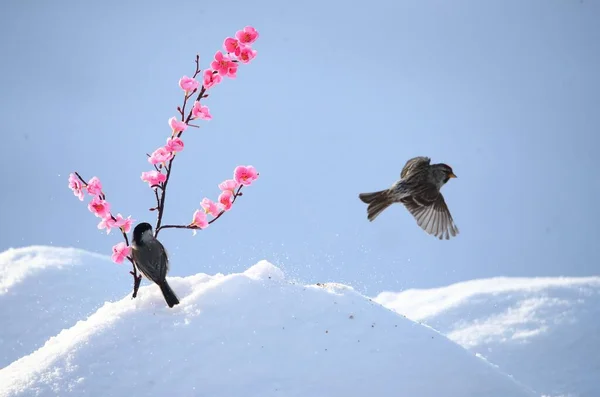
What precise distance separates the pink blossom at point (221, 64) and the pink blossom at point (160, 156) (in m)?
0.96

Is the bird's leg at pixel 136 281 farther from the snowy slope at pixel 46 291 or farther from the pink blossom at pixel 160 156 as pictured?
the snowy slope at pixel 46 291

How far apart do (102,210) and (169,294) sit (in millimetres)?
1208

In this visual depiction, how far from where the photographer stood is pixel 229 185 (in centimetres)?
595

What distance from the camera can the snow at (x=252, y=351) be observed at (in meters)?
4.50

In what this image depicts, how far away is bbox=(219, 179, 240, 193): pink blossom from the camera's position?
595 cm

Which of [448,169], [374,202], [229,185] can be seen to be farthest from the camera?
[229,185]

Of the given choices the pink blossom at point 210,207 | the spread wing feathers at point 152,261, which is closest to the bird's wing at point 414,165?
the pink blossom at point 210,207

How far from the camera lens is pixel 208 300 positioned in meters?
5.20

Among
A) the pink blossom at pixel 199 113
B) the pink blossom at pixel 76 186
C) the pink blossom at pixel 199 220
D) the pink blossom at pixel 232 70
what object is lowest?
the pink blossom at pixel 76 186

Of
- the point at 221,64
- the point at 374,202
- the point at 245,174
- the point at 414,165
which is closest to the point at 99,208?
the point at 245,174

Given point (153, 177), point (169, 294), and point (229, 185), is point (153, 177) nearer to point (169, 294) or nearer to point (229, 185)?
point (229, 185)

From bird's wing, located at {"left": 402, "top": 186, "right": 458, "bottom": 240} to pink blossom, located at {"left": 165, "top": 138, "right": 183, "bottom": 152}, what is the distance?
2.20 metres

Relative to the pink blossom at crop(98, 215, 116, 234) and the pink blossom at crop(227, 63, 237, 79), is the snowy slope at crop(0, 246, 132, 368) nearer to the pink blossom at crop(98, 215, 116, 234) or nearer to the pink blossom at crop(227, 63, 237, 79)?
the pink blossom at crop(98, 215, 116, 234)

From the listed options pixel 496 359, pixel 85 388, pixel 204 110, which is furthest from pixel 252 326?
pixel 496 359
